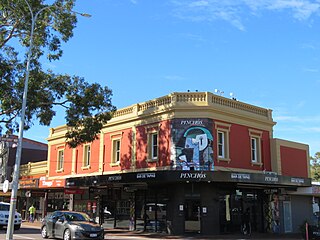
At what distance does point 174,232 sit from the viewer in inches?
→ 937

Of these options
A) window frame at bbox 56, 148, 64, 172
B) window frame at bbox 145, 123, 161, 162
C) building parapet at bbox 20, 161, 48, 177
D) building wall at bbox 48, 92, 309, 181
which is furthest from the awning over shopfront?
building parapet at bbox 20, 161, 48, 177

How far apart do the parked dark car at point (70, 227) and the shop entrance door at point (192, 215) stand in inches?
272

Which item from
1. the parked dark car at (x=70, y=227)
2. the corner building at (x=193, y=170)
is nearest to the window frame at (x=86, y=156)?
the corner building at (x=193, y=170)

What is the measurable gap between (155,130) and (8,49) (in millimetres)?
10393

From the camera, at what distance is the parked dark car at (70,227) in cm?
1747

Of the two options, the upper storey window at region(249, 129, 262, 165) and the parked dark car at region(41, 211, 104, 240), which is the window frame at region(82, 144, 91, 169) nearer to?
the parked dark car at region(41, 211, 104, 240)

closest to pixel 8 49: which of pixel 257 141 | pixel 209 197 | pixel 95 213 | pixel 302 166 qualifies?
pixel 95 213

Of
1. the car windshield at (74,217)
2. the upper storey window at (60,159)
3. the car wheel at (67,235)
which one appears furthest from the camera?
the upper storey window at (60,159)

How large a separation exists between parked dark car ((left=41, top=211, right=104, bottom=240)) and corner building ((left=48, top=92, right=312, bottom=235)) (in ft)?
17.7

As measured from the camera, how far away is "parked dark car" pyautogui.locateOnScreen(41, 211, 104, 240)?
57.3ft

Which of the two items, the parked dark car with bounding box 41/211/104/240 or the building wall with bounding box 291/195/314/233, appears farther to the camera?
the building wall with bounding box 291/195/314/233

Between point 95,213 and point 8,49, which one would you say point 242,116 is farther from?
point 8,49

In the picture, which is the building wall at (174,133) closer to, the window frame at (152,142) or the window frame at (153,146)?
the window frame at (152,142)

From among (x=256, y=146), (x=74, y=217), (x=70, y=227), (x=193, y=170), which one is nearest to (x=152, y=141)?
(x=193, y=170)
